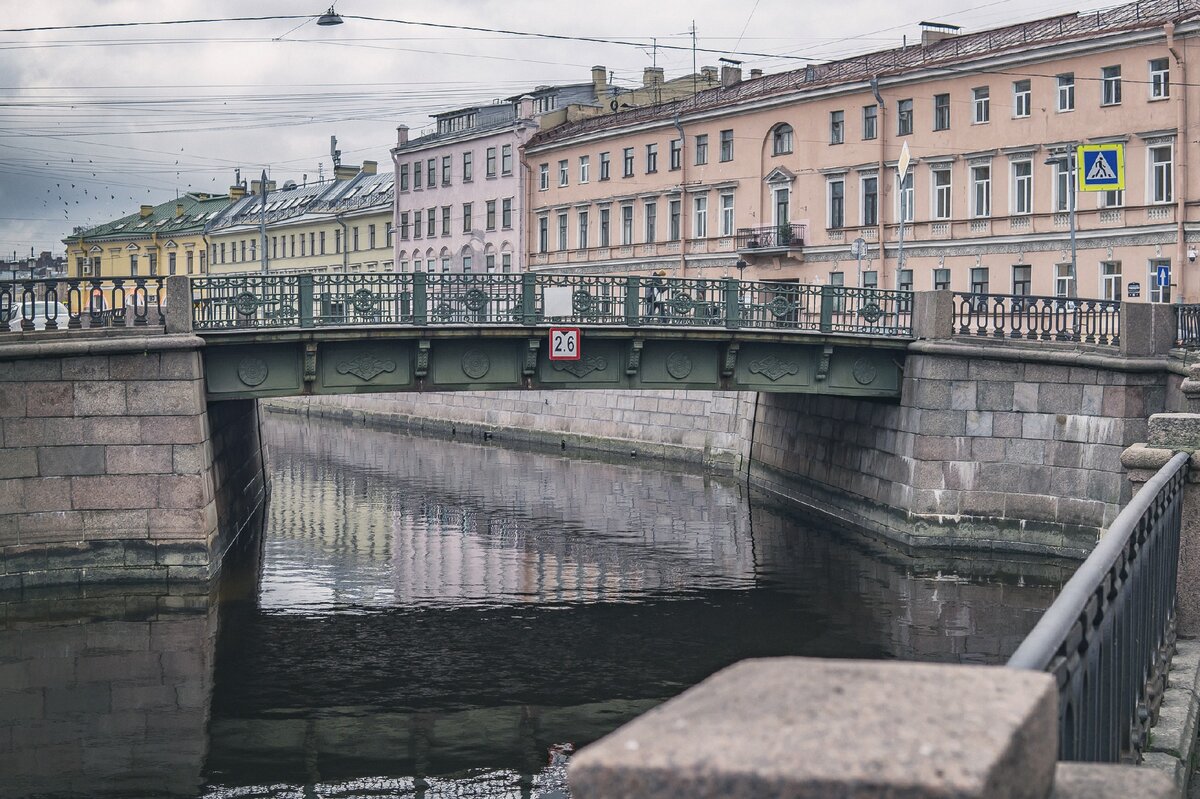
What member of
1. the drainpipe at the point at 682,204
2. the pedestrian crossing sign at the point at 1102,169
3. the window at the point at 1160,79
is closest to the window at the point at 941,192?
the window at the point at 1160,79

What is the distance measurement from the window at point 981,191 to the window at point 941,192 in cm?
94

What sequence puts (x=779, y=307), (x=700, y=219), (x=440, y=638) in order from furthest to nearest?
(x=700, y=219) < (x=779, y=307) < (x=440, y=638)

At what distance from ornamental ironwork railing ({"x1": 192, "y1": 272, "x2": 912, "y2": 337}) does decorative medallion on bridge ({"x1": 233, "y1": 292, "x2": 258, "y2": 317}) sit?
15 millimetres

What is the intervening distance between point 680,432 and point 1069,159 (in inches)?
479

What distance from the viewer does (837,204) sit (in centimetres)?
4228

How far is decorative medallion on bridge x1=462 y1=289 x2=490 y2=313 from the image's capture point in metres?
21.9

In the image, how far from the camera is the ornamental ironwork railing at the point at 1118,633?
12.9 ft

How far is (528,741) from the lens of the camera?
512 inches

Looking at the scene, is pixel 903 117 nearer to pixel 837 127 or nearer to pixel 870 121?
pixel 870 121

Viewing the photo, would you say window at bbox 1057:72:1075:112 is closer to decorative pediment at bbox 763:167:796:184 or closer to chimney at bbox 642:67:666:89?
decorative pediment at bbox 763:167:796:184

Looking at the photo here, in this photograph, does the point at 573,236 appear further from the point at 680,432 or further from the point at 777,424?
the point at 777,424

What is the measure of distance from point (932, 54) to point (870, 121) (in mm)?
2600

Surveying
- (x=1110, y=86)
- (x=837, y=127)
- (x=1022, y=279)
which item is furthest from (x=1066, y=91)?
(x=837, y=127)

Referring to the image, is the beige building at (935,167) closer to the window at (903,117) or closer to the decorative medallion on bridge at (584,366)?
the window at (903,117)
